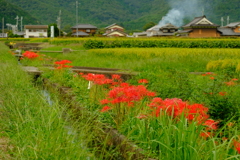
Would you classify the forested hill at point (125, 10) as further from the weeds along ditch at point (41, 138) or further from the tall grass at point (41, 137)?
the weeds along ditch at point (41, 138)

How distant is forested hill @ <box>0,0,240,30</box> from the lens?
11526cm

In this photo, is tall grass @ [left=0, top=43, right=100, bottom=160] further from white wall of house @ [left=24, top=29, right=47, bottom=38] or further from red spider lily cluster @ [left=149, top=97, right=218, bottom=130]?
white wall of house @ [left=24, top=29, right=47, bottom=38]

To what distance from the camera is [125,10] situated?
5807 inches

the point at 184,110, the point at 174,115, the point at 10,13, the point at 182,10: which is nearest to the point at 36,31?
the point at 10,13

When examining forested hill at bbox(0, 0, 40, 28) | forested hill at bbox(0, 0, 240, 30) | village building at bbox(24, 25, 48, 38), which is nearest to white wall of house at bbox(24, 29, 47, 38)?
village building at bbox(24, 25, 48, 38)

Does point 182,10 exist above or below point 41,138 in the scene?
above

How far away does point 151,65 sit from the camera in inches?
448

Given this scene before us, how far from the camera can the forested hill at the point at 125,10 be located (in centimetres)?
11526

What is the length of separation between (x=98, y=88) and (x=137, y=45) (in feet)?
62.3

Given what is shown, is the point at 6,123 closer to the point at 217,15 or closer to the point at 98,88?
the point at 98,88

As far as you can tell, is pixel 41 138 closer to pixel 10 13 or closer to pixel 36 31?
pixel 36 31

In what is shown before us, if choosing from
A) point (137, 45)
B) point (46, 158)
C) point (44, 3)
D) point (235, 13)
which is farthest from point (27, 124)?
point (44, 3)

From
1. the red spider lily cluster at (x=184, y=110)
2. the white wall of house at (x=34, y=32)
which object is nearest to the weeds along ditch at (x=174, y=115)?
the red spider lily cluster at (x=184, y=110)

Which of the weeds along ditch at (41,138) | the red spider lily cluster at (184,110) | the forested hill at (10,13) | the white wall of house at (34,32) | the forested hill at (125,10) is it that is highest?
the forested hill at (125,10)
